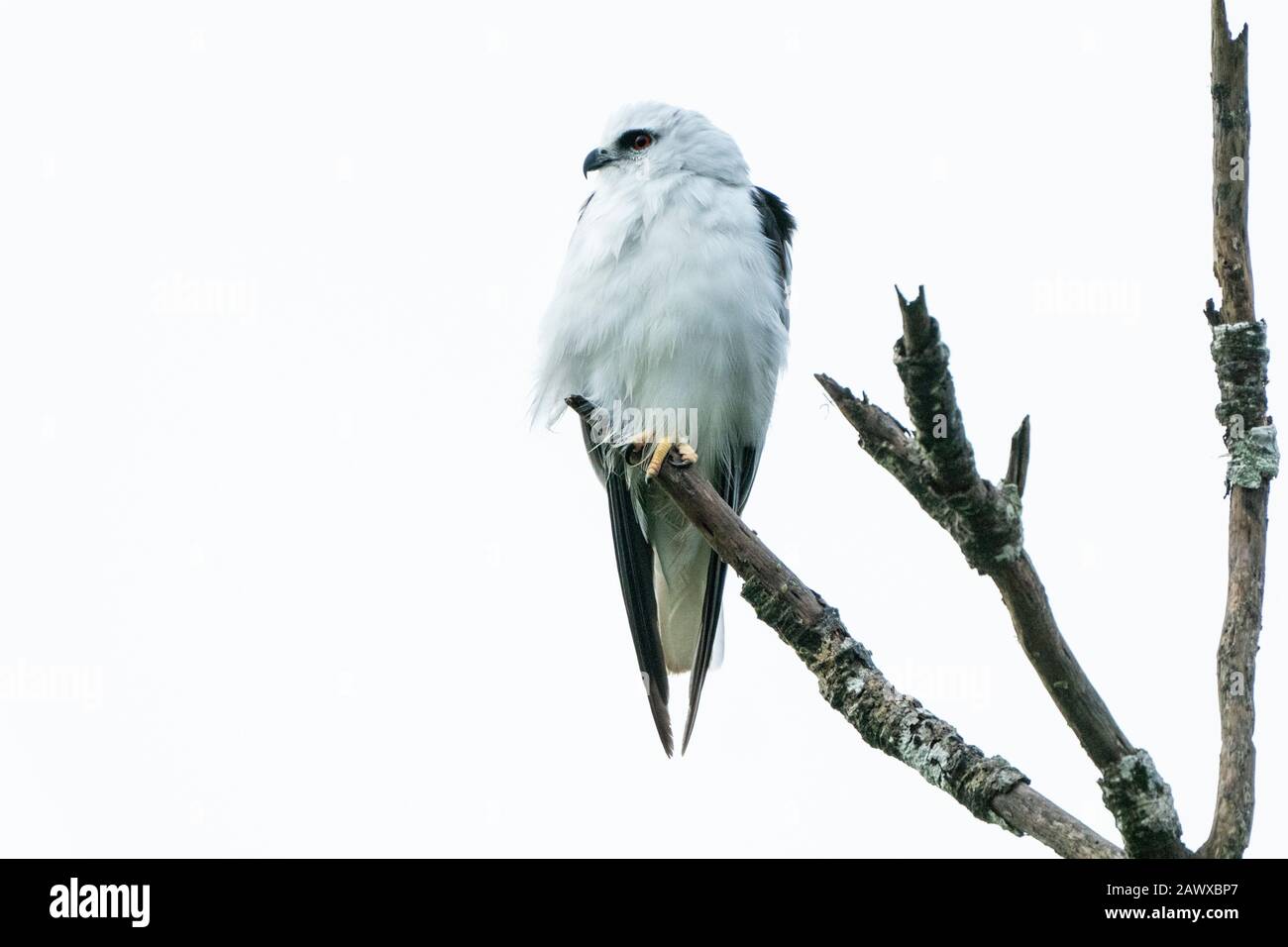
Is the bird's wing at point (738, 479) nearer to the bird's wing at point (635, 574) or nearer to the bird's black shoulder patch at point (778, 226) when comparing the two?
the bird's black shoulder patch at point (778, 226)

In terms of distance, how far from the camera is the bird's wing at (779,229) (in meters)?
6.35

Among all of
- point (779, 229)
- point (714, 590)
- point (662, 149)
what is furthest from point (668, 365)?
point (662, 149)

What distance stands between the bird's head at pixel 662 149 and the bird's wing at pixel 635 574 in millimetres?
1489

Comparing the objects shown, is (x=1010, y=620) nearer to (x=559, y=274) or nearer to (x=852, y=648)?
(x=852, y=648)

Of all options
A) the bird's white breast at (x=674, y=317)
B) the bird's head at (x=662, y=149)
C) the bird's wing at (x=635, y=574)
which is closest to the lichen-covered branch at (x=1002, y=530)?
the bird's white breast at (x=674, y=317)

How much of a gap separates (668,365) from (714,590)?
109cm

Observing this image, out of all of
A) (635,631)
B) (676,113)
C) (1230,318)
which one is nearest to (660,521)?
(635,631)

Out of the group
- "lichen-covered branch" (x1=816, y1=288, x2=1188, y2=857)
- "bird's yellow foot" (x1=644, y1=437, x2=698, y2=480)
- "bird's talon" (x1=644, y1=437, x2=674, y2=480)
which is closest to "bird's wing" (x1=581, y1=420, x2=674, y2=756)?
"bird's yellow foot" (x1=644, y1=437, x2=698, y2=480)

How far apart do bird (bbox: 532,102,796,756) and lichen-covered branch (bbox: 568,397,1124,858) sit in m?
1.42

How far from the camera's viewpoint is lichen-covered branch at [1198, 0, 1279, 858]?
2840 mm

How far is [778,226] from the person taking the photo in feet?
21.5

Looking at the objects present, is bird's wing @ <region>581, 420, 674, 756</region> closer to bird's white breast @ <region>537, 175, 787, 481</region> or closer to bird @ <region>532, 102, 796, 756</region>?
bird @ <region>532, 102, 796, 756</region>

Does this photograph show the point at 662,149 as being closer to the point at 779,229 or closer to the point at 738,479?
the point at 779,229
